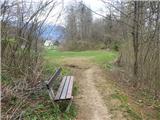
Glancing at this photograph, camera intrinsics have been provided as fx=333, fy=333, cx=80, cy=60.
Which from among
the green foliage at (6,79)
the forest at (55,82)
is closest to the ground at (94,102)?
the forest at (55,82)

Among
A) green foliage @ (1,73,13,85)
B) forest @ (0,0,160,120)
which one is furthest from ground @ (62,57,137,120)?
green foliage @ (1,73,13,85)

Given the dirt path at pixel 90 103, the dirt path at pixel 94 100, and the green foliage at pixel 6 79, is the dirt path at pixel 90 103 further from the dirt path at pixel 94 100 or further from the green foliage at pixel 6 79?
the green foliage at pixel 6 79

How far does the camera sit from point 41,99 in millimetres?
8422

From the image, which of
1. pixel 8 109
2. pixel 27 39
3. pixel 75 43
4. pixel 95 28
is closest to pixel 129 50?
pixel 27 39

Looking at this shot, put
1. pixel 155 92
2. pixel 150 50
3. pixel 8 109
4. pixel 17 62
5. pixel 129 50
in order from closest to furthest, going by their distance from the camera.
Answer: pixel 8 109, pixel 17 62, pixel 155 92, pixel 150 50, pixel 129 50

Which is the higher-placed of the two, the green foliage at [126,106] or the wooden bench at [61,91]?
the wooden bench at [61,91]

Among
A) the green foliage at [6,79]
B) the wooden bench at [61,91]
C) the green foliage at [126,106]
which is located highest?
the green foliage at [6,79]

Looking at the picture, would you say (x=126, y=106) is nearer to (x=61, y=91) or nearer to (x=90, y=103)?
(x=90, y=103)

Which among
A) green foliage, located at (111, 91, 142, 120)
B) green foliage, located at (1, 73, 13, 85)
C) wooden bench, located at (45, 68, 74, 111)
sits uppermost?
green foliage, located at (1, 73, 13, 85)

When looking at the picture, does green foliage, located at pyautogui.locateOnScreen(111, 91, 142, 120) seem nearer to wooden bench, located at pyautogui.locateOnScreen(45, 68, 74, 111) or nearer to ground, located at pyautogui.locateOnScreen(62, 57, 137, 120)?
ground, located at pyautogui.locateOnScreen(62, 57, 137, 120)

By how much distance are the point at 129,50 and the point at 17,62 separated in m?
8.14

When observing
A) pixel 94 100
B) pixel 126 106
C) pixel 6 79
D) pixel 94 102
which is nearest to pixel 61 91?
pixel 94 102

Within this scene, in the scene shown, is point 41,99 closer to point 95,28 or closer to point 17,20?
point 17,20

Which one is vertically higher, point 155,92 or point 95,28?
point 95,28
